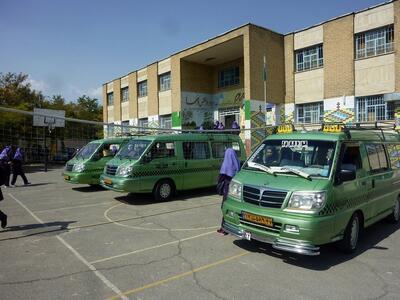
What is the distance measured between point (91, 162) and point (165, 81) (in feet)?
66.1

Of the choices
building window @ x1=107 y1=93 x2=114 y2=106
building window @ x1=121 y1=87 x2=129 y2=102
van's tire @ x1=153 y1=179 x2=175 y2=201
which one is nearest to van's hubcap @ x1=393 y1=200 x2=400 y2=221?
van's tire @ x1=153 y1=179 x2=175 y2=201

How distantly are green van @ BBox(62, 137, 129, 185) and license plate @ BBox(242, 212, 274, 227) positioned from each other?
936 centimetres

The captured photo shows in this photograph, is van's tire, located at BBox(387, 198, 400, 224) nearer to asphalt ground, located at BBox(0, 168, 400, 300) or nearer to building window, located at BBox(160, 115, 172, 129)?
asphalt ground, located at BBox(0, 168, 400, 300)

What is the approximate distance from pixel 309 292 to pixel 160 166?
717 cm

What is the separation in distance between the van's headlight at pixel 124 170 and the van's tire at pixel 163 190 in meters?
0.99

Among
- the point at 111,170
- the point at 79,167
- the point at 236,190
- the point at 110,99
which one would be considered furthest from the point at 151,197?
the point at 110,99

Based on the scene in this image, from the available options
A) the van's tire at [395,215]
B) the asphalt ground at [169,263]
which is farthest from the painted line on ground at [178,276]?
the van's tire at [395,215]

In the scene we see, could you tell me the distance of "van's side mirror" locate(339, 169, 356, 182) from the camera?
5473 mm

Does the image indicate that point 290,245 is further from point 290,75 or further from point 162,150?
point 290,75

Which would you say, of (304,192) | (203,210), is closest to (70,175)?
(203,210)

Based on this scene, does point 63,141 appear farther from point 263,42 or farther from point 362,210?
point 362,210

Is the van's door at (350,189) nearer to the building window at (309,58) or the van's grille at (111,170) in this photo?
the van's grille at (111,170)

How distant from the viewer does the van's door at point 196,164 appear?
11.6 m

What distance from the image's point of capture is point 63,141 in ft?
70.5
